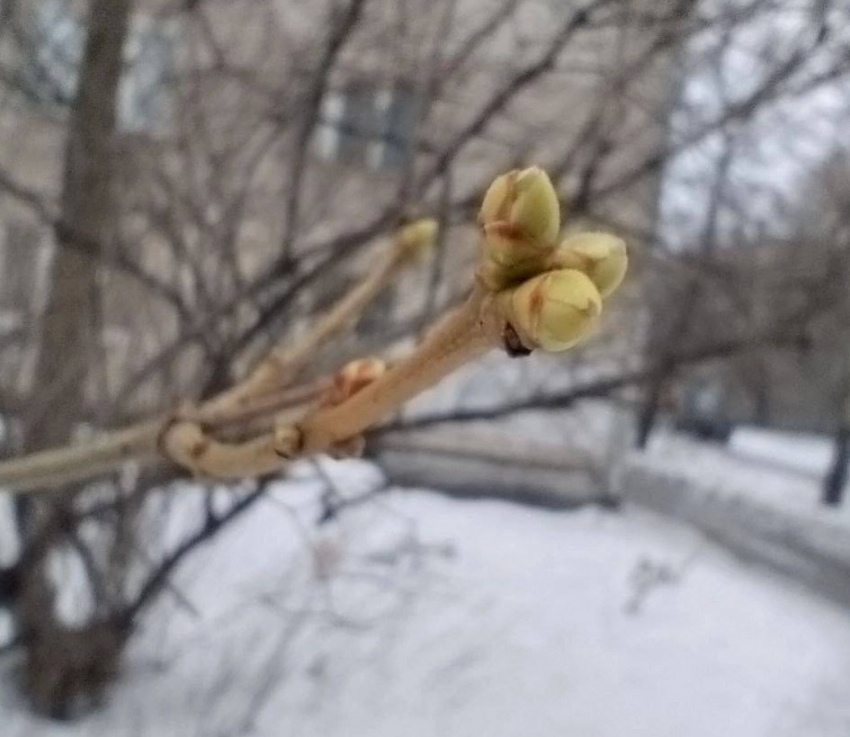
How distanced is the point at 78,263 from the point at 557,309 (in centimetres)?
128

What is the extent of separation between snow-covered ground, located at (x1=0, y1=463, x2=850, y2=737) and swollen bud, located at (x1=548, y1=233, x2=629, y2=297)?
4.57 feet

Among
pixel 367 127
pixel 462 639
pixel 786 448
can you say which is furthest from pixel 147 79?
pixel 786 448

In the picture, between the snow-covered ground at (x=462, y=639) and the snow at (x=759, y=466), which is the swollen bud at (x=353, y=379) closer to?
the snow-covered ground at (x=462, y=639)

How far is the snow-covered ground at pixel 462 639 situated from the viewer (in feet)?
5.32

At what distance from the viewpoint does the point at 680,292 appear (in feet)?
6.40

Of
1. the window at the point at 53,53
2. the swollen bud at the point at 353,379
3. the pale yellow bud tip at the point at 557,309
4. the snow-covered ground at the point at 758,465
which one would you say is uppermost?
the pale yellow bud tip at the point at 557,309

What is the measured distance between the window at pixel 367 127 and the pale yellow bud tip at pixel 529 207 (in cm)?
147

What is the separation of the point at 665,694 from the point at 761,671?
203 millimetres

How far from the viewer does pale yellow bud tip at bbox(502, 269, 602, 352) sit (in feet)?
0.62

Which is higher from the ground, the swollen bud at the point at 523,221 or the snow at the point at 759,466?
the swollen bud at the point at 523,221

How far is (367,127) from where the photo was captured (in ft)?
5.75

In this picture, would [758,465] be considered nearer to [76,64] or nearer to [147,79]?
[147,79]

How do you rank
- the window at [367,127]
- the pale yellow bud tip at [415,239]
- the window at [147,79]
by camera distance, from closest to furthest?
the pale yellow bud tip at [415,239] → the window at [147,79] → the window at [367,127]

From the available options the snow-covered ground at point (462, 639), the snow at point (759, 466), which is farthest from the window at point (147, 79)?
the snow at point (759, 466)
